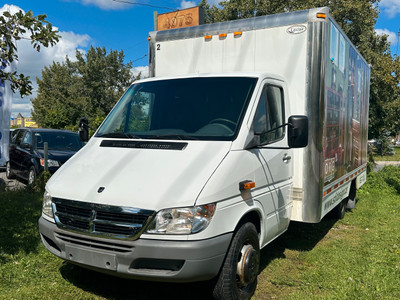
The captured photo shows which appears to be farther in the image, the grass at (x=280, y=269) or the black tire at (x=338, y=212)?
the black tire at (x=338, y=212)

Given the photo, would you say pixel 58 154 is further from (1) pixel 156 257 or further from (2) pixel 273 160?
(1) pixel 156 257

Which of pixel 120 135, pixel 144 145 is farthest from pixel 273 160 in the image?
pixel 120 135

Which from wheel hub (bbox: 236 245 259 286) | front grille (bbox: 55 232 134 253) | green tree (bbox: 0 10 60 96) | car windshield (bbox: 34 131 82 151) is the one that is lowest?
wheel hub (bbox: 236 245 259 286)

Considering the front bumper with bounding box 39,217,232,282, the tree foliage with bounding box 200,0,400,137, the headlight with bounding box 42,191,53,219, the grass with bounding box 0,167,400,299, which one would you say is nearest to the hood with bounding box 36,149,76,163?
the grass with bounding box 0,167,400,299

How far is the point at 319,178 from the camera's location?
4.77 m

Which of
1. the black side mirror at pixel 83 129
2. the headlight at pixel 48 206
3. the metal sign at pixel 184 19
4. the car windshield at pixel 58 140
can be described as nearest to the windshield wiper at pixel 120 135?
the black side mirror at pixel 83 129

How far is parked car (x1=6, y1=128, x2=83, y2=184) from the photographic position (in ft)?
31.6

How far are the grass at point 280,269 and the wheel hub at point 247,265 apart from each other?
Answer: 1.14ft

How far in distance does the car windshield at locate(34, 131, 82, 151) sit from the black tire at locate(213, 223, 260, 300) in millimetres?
8020

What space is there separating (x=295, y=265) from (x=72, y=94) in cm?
4680

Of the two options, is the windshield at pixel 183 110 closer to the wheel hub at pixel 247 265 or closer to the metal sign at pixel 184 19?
the wheel hub at pixel 247 265

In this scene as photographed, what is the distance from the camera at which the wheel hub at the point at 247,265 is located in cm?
352

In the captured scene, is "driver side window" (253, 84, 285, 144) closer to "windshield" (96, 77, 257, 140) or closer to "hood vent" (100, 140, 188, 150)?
"windshield" (96, 77, 257, 140)

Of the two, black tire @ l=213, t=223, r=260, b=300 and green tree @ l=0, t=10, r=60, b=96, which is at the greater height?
green tree @ l=0, t=10, r=60, b=96
